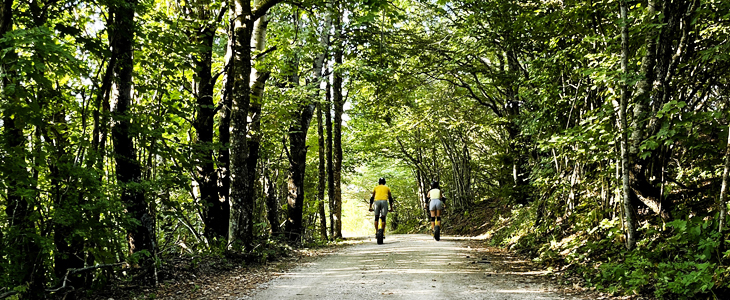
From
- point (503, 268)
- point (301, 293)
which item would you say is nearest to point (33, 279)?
point (301, 293)

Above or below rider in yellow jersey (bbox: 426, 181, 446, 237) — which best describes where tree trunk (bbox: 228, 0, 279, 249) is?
above

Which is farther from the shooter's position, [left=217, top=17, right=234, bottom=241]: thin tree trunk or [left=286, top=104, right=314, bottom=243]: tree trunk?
[left=286, top=104, right=314, bottom=243]: tree trunk

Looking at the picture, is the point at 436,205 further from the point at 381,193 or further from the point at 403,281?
the point at 403,281

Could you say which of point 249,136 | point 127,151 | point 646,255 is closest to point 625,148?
point 646,255

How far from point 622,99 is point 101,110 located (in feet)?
23.3

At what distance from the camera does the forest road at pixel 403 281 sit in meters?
5.73

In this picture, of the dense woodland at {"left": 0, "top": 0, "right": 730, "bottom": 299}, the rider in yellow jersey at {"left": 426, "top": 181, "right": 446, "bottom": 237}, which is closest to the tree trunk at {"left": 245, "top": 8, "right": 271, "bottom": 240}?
the dense woodland at {"left": 0, "top": 0, "right": 730, "bottom": 299}

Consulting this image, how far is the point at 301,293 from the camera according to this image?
5957 mm

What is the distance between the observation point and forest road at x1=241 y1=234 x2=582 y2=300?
5.73 meters

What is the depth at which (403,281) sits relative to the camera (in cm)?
656

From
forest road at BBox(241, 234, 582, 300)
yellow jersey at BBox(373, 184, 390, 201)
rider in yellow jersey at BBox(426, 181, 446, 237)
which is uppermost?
yellow jersey at BBox(373, 184, 390, 201)

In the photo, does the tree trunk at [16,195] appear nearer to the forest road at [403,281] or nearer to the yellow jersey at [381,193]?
the forest road at [403,281]

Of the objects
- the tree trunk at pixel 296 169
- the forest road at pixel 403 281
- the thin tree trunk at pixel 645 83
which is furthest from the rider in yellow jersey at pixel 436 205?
the thin tree trunk at pixel 645 83

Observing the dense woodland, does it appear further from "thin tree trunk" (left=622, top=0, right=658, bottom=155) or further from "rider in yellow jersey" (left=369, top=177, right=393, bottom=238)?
"rider in yellow jersey" (left=369, top=177, right=393, bottom=238)
